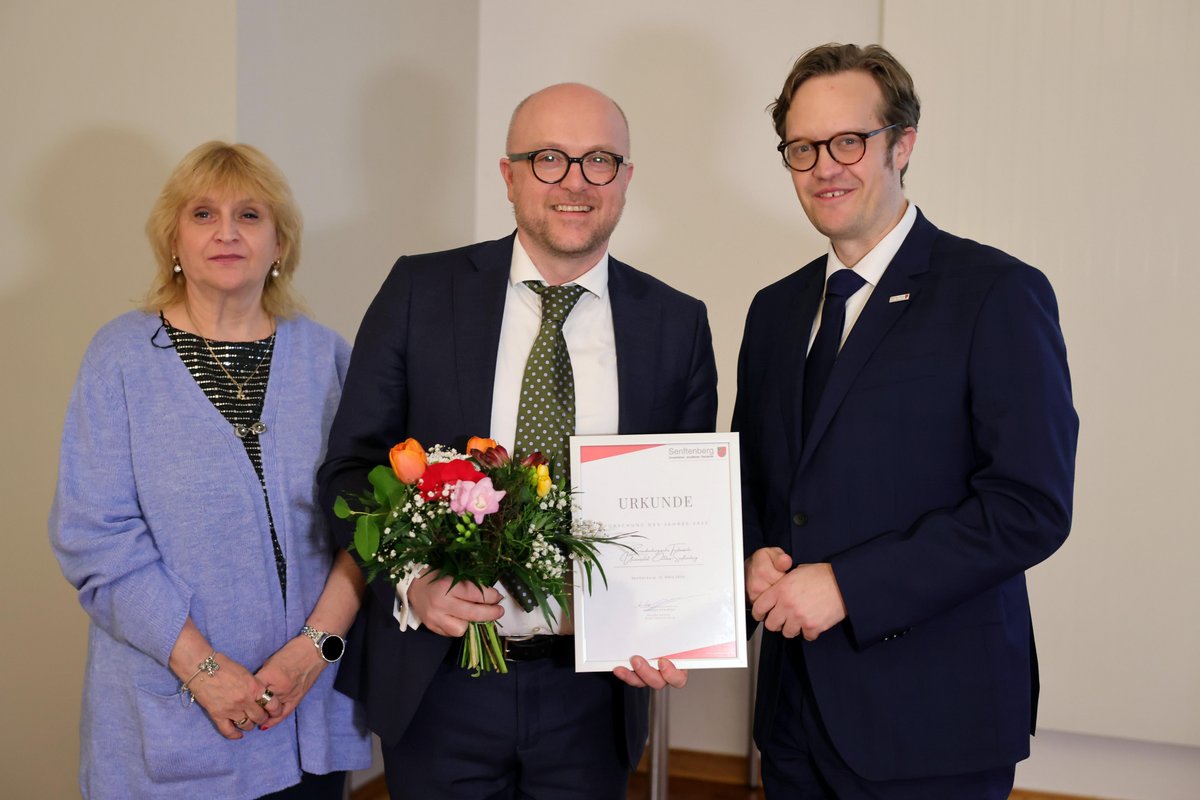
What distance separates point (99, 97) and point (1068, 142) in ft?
11.6

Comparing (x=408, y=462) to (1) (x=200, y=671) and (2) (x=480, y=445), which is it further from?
(1) (x=200, y=671)

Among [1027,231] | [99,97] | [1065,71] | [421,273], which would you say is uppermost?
[1065,71]

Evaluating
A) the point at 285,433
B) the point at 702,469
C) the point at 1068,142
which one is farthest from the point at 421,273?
the point at 1068,142

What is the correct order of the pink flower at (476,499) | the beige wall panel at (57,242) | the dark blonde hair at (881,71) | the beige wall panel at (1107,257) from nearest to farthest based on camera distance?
1. the pink flower at (476,499)
2. the dark blonde hair at (881,71)
3. the beige wall panel at (57,242)
4. the beige wall panel at (1107,257)

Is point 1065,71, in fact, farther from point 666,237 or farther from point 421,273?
point 421,273

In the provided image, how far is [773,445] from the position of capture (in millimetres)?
2252

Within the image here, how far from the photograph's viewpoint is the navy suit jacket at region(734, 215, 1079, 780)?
1.96 metres

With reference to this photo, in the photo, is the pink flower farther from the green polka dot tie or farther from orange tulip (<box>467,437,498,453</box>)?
the green polka dot tie

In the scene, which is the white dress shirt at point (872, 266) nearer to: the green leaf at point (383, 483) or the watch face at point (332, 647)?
the green leaf at point (383, 483)

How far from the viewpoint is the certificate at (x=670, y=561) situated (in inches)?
83.4

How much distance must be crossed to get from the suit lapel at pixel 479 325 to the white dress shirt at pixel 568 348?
0.09 feet

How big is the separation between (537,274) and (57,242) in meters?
2.06
